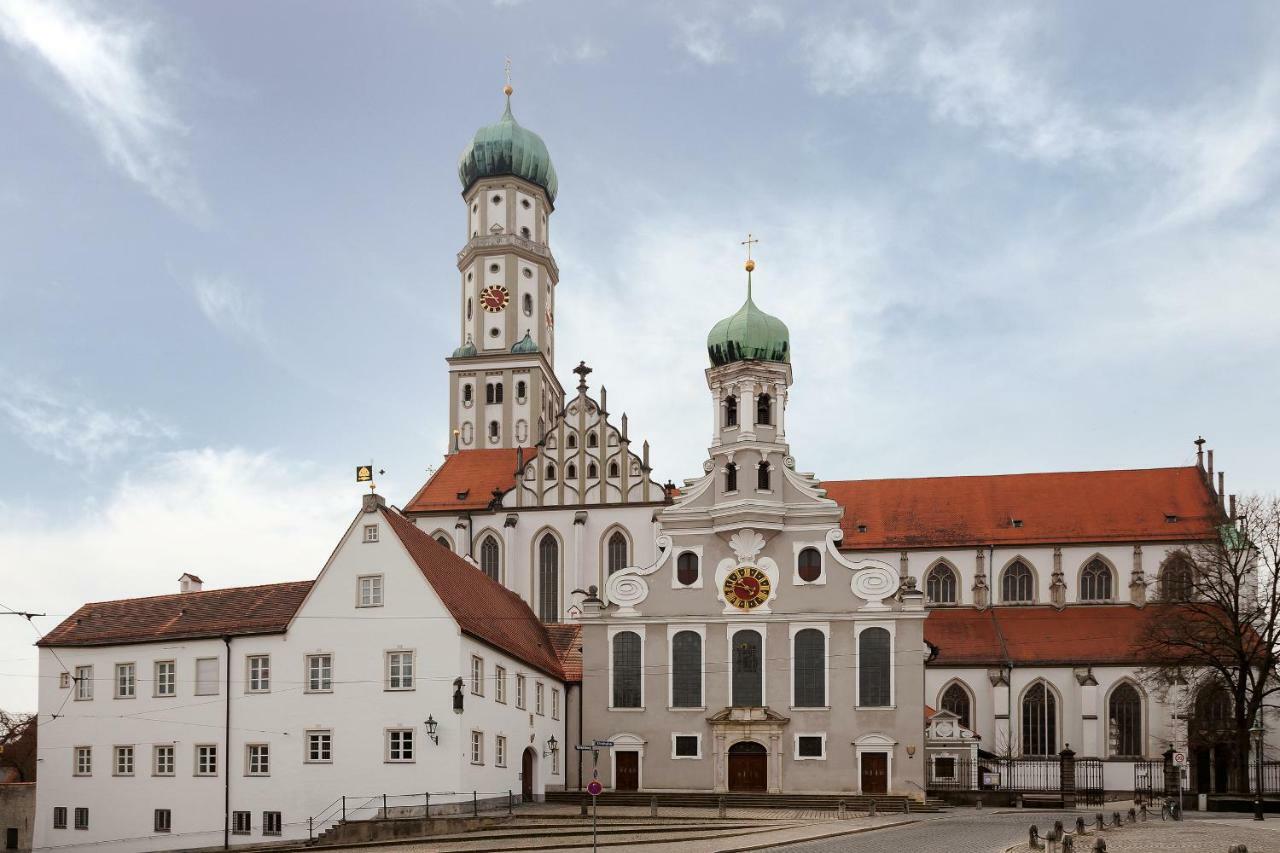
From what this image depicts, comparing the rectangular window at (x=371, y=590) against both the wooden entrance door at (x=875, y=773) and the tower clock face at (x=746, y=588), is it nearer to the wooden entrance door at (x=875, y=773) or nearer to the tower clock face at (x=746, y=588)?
the tower clock face at (x=746, y=588)

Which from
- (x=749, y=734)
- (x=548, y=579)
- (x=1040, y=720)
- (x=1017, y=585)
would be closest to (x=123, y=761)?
(x=749, y=734)

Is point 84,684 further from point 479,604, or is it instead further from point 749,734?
point 749,734

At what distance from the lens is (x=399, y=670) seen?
46.7 m

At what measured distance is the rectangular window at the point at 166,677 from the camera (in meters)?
49.0

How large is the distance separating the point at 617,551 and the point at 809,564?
12459 mm

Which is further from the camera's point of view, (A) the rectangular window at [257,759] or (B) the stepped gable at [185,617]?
(B) the stepped gable at [185,617]

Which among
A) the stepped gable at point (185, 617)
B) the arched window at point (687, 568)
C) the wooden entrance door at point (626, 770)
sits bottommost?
the wooden entrance door at point (626, 770)

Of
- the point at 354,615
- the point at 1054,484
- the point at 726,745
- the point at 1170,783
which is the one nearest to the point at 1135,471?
the point at 1054,484

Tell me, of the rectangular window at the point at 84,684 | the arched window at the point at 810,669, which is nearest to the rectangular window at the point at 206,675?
the rectangular window at the point at 84,684

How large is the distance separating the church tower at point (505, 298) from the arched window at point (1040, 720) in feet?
101

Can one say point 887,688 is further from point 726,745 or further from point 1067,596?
point 1067,596

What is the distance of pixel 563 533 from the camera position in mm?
69188

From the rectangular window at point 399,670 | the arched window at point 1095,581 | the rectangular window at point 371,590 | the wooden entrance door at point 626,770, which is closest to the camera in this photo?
the rectangular window at point 399,670

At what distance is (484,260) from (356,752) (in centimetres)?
4837
